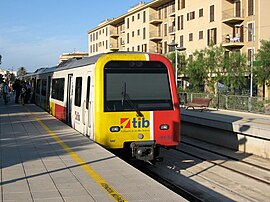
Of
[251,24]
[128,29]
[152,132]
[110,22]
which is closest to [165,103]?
[152,132]

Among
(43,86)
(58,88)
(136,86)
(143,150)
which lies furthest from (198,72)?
(143,150)

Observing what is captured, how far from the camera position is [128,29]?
240 feet

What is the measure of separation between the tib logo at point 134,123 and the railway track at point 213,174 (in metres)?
1.41

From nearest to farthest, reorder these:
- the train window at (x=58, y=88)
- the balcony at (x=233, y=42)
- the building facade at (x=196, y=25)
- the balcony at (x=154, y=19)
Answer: the train window at (x=58, y=88) → the building facade at (x=196, y=25) → the balcony at (x=233, y=42) → the balcony at (x=154, y=19)

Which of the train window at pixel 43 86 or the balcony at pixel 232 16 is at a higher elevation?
the balcony at pixel 232 16

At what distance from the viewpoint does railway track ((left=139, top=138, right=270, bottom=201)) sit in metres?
9.41

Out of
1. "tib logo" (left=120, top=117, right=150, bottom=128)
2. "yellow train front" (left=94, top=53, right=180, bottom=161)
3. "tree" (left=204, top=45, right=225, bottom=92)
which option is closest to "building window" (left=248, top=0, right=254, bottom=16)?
"tree" (left=204, top=45, right=225, bottom=92)

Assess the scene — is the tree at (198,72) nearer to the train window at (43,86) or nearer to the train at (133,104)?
the train window at (43,86)

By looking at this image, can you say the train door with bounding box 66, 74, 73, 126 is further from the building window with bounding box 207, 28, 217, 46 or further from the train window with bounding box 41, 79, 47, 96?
the building window with bounding box 207, 28, 217, 46

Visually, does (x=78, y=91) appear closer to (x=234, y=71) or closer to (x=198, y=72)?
(x=234, y=71)

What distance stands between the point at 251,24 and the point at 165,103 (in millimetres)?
34805

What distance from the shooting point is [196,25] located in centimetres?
5084

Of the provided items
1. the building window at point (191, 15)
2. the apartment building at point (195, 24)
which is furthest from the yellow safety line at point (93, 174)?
the building window at point (191, 15)

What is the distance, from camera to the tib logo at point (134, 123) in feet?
34.2
